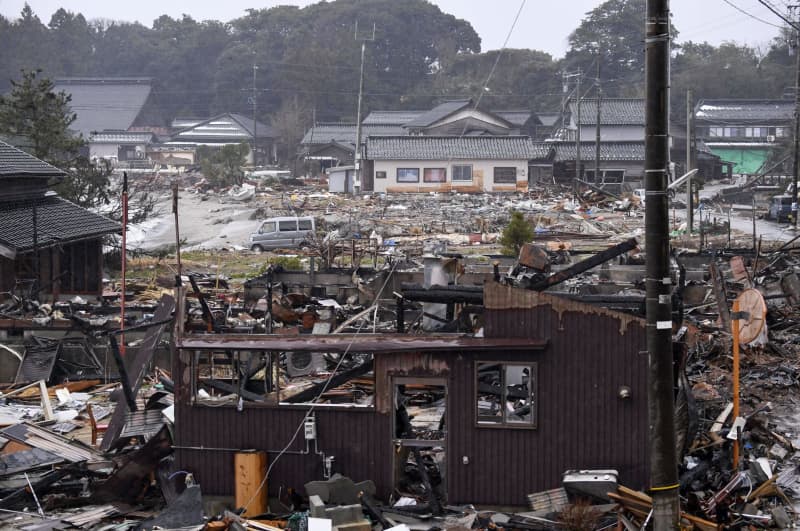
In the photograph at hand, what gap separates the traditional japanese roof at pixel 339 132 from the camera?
61.8m

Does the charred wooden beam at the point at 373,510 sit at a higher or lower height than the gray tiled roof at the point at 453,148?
lower

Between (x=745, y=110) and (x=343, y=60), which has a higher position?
(x=343, y=60)

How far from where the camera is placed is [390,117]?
66.4m

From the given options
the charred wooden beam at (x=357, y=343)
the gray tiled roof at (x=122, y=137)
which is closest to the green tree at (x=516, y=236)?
the charred wooden beam at (x=357, y=343)

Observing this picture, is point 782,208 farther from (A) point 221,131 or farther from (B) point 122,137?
(B) point 122,137

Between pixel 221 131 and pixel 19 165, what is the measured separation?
154 ft

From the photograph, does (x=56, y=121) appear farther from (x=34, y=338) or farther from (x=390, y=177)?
(x=390, y=177)

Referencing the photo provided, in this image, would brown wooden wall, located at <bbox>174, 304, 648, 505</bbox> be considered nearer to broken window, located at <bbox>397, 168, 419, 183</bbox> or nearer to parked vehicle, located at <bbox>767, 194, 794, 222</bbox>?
parked vehicle, located at <bbox>767, 194, 794, 222</bbox>

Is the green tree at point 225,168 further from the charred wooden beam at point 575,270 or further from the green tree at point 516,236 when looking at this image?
the charred wooden beam at point 575,270

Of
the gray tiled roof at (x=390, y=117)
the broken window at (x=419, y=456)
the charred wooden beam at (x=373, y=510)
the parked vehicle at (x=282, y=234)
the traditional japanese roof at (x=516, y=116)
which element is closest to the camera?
the charred wooden beam at (x=373, y=510)

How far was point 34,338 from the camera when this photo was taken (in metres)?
17.0

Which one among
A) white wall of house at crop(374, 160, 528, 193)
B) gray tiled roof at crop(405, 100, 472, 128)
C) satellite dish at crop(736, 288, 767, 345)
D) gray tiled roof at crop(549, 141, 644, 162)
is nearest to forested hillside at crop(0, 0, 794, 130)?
gray tiled roof at crop(405, 100, 472, 128)

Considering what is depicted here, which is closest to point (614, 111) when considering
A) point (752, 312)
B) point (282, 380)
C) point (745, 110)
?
point (745, 110)

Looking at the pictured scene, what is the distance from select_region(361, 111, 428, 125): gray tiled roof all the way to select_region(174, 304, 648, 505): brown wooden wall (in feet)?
182
